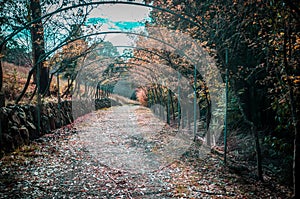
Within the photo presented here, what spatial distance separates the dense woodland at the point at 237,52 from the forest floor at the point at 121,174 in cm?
64

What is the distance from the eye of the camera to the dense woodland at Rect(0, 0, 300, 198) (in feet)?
10.5

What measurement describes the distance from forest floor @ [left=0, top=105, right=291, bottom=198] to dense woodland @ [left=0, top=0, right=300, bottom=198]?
64 cm

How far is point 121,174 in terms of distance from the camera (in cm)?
434

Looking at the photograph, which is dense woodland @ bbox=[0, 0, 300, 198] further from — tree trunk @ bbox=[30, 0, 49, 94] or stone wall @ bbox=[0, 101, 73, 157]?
stone wall @ bbox=[0, 101, 73, 157]

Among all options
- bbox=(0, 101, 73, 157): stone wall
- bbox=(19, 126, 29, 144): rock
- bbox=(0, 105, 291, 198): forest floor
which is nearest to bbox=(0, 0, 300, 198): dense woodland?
bbox=(0, 101, 73, 157): stone wall

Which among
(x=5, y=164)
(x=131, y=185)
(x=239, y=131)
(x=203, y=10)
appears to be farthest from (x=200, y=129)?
(x=5, y=164)

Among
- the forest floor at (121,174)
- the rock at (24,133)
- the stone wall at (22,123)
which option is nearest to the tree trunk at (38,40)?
the stone wall at (22,123)

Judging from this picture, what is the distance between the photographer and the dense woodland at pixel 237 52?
3.19 metres

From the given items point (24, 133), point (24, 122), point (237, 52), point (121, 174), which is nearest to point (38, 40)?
point (24, 122)

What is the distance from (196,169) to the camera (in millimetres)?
4715

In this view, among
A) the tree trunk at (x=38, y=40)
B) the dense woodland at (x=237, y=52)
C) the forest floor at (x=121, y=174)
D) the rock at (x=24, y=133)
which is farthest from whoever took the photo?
the tree trunk at (x=38, y=40)

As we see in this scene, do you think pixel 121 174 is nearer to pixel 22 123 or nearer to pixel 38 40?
pixel 22 123

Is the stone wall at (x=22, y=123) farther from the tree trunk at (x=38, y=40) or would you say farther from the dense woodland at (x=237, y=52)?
the tree trunk at (x=38, y=40)

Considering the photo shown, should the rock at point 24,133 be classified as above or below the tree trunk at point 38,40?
below
